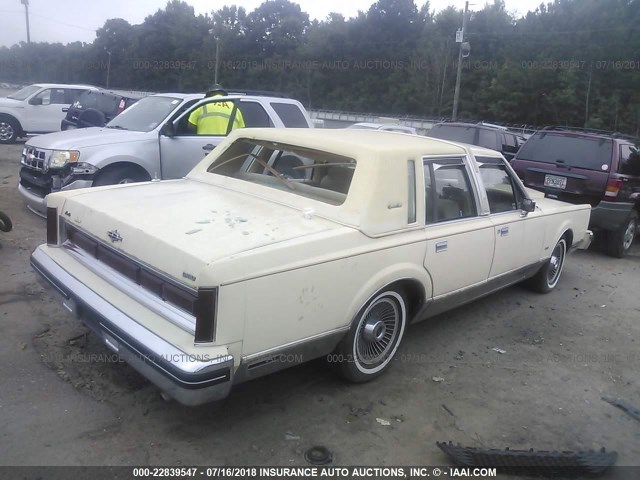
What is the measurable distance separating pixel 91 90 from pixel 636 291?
576 inches

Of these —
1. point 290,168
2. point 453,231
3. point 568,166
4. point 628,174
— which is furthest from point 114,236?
point 628,174

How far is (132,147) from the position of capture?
6711 millimetres

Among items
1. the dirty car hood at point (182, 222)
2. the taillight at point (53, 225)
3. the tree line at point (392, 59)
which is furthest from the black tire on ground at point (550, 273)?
the tree line at point (392, 59)

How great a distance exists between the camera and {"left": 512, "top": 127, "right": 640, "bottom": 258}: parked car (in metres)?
7.50

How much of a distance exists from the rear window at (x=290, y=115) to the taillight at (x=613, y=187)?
433cm

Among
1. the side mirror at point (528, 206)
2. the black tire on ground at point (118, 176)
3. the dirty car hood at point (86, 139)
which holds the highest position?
the dirty car hood at point (86, 139)

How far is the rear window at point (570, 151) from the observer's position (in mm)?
7648

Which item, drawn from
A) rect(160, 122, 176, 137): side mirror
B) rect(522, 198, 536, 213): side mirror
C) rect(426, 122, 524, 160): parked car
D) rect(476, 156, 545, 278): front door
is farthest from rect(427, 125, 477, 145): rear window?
rect(522, 198, 536, 213): side mirror

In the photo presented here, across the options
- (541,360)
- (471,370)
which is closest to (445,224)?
(471,370)

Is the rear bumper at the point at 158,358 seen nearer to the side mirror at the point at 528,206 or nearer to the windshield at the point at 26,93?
the side mirror at the point at 528,206

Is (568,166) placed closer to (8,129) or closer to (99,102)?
(99,102)

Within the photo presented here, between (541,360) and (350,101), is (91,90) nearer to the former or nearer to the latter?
(541,360)

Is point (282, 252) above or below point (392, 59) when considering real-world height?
below

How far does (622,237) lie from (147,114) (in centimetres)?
693
